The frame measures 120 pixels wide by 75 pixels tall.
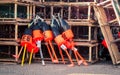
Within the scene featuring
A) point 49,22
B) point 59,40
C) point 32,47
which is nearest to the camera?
point 59,40

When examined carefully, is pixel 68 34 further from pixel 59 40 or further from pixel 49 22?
pixel 49 22

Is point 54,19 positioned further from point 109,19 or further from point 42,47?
point 109,19

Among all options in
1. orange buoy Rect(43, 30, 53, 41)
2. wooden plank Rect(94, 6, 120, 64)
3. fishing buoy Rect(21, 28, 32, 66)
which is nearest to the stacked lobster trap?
fishing buoy Rect(21, 28, 32, 66)

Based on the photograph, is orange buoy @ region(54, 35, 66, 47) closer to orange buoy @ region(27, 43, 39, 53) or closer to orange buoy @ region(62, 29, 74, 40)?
orange buoy @ region(62, 29, 74, 40)

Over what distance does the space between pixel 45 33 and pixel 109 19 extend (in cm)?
249

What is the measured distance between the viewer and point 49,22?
12.7 m

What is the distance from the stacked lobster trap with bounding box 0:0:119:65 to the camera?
40.2 feet

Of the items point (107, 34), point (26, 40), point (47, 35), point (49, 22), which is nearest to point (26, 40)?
point (26, 40)

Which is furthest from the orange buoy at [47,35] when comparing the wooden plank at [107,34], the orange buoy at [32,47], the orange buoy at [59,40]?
the wooden plank at [107,34]

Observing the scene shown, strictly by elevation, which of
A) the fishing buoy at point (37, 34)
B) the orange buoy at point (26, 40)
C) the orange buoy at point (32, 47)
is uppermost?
the fishing buoy at point (37, 34)

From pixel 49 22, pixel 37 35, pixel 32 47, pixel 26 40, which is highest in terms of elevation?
pixel 49 22

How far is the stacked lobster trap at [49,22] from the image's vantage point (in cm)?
1226

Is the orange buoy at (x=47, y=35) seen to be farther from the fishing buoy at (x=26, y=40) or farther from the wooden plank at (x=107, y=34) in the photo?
the wooden plank at (x=107, y=34)

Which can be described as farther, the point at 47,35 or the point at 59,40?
the point at 47,35
